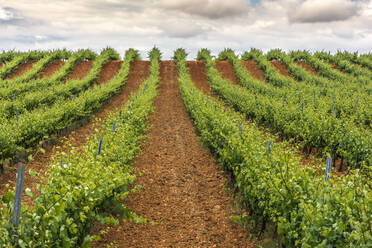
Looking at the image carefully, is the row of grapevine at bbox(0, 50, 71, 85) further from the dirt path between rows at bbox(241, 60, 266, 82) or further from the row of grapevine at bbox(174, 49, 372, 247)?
the row of grapevine at bbox(174, 49, 372, 247)

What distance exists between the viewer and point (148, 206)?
8.27 metres

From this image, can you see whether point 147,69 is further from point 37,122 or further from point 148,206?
point 148,206

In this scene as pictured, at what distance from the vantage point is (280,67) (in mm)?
37469

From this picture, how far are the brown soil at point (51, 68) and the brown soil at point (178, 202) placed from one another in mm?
24775

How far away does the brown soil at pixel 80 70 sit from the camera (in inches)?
1330

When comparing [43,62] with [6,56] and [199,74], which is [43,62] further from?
[199,74]

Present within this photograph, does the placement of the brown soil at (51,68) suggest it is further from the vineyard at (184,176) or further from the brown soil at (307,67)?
the brown soil at (307,67)

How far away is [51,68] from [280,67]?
2517cm

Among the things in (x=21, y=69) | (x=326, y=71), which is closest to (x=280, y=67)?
(x=326, y=71)

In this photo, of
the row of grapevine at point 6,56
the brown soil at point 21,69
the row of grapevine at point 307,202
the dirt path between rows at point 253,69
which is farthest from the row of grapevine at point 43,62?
the row of grapevine at point 307,202

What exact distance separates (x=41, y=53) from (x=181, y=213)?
38.9 meters

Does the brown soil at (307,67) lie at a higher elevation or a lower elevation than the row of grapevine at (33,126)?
higher

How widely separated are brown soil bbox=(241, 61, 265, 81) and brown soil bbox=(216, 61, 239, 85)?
1712 mm

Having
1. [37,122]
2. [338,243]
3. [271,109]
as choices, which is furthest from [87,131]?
[338,243]
